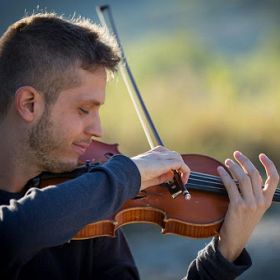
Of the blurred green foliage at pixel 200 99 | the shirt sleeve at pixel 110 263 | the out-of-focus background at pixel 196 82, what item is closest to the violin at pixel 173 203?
the shirt sleeve at pixel 110 263

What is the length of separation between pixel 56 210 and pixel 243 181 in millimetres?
646

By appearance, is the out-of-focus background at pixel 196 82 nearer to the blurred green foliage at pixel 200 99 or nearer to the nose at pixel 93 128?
the blurred green foliage at pixel 200 99

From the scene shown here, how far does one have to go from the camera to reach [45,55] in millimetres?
1738

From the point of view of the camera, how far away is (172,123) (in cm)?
445

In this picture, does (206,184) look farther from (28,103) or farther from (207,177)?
(28,103)

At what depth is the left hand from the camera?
1.78 metres

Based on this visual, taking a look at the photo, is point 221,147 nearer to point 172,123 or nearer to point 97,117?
point 172,123

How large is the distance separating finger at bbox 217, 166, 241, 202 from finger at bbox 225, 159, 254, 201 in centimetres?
1

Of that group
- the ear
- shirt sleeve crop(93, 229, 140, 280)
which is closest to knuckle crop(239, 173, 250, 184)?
shirt sleeve crop(93, 229, 140, 280)

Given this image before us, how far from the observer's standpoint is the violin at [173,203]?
169 centimetres

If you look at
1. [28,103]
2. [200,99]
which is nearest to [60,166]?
[28,103]

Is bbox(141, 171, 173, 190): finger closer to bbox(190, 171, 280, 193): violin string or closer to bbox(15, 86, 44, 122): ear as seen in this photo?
bbox(190, 171, 280, 193): violin string

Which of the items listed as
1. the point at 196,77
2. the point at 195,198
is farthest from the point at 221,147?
the point at 195,198

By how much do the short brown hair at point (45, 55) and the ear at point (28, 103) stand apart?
0.06 feet
